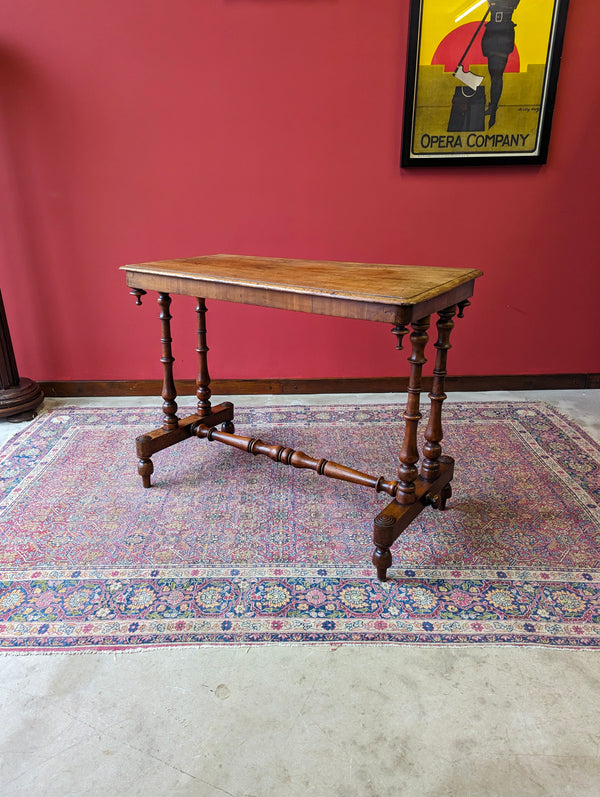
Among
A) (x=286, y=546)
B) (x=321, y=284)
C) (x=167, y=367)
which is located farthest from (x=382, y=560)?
(x=167, y=367)

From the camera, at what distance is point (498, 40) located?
2.98 meters

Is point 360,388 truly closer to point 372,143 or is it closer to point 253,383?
point 253,383

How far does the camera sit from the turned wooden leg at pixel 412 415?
A: 1719mm

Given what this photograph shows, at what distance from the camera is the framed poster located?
116 inches

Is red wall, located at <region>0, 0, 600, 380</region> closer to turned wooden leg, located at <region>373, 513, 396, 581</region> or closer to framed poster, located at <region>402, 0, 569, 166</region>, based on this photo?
framed poster, located at <region>402, 0, 569, 166</region>

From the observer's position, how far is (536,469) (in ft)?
8.33

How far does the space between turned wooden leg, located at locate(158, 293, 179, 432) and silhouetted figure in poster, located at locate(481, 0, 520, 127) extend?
7.22 ft

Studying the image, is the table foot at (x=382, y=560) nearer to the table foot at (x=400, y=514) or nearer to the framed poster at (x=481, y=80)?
the table foot at (x=400, y=514)

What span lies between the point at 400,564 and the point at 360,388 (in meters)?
1.80

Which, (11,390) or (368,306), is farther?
(11,390)

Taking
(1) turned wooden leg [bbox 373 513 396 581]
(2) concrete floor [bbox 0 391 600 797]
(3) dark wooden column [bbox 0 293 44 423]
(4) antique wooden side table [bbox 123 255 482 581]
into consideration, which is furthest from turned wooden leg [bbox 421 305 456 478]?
(3) dark wooden column [bbox 0 293 44 423]

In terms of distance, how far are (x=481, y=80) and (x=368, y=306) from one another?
2208 millimetres

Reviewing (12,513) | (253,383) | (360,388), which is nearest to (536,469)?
(360,388)

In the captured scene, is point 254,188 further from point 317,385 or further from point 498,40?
point 498,40
